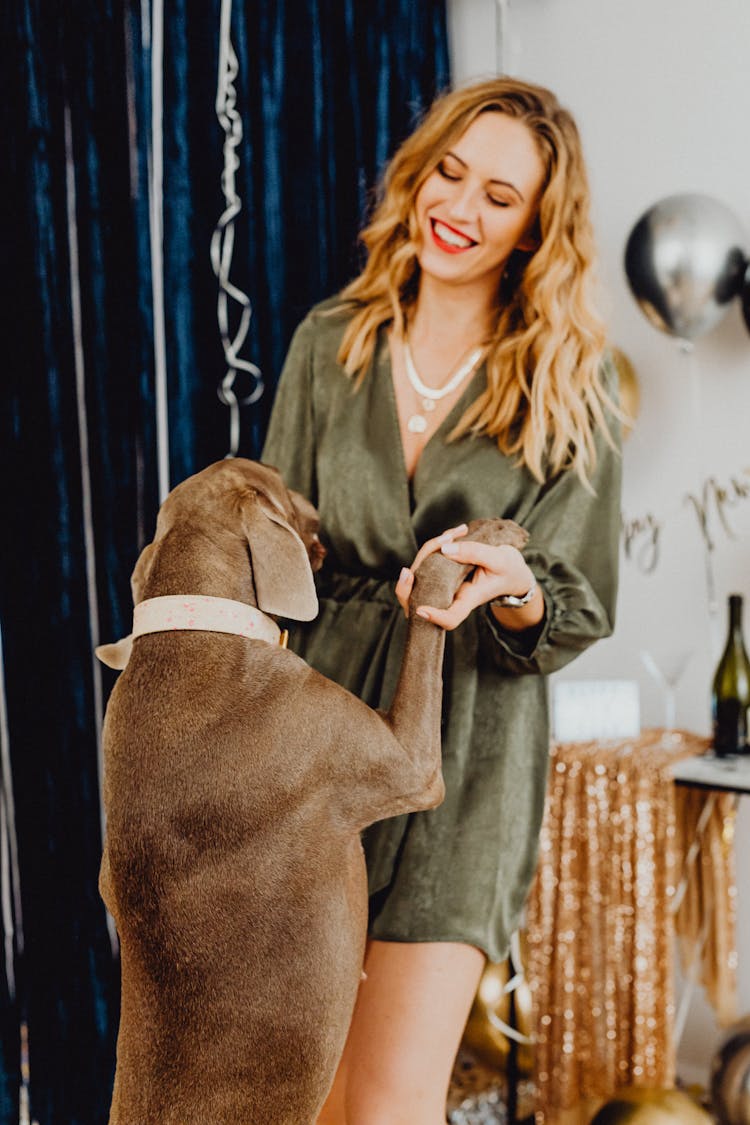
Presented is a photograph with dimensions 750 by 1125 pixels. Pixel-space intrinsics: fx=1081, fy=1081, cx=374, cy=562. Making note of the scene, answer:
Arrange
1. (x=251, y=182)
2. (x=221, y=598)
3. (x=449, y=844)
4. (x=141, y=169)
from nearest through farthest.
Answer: (x=221, y=598) → (x=449, y=844) → (x=141, y=169) → (x=251, y=182)

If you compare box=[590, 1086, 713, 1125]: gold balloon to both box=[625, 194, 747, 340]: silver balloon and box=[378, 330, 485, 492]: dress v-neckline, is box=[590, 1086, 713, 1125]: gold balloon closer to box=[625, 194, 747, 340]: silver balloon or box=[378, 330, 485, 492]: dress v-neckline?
box=[378, 330, 485, 492]: dress v-neckline

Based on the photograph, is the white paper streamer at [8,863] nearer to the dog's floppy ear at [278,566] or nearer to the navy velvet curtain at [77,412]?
the navy velvet curtain at [77,412]

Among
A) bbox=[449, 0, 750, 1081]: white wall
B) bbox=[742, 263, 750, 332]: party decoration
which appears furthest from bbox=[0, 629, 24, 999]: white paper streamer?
bbox=[742, 263, 750, 332]: party decoration

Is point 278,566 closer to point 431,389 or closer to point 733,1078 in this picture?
→ point 431,389

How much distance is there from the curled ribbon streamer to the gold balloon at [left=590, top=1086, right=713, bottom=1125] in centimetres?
167

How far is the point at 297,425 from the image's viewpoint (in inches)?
70.4

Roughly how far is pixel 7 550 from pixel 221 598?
3.43 ft

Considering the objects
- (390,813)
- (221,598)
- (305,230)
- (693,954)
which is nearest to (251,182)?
(305,230)

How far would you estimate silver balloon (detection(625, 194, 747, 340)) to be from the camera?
246 centimetres

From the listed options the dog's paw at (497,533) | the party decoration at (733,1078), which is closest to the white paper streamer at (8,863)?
the dog's paw at (497,533)

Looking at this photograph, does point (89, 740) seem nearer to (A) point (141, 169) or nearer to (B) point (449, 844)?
(B) point (449, 844)

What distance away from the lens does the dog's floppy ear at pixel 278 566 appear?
1.28 metres

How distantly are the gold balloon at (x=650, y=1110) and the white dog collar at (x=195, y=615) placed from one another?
1.61 m

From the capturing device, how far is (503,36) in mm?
3158
